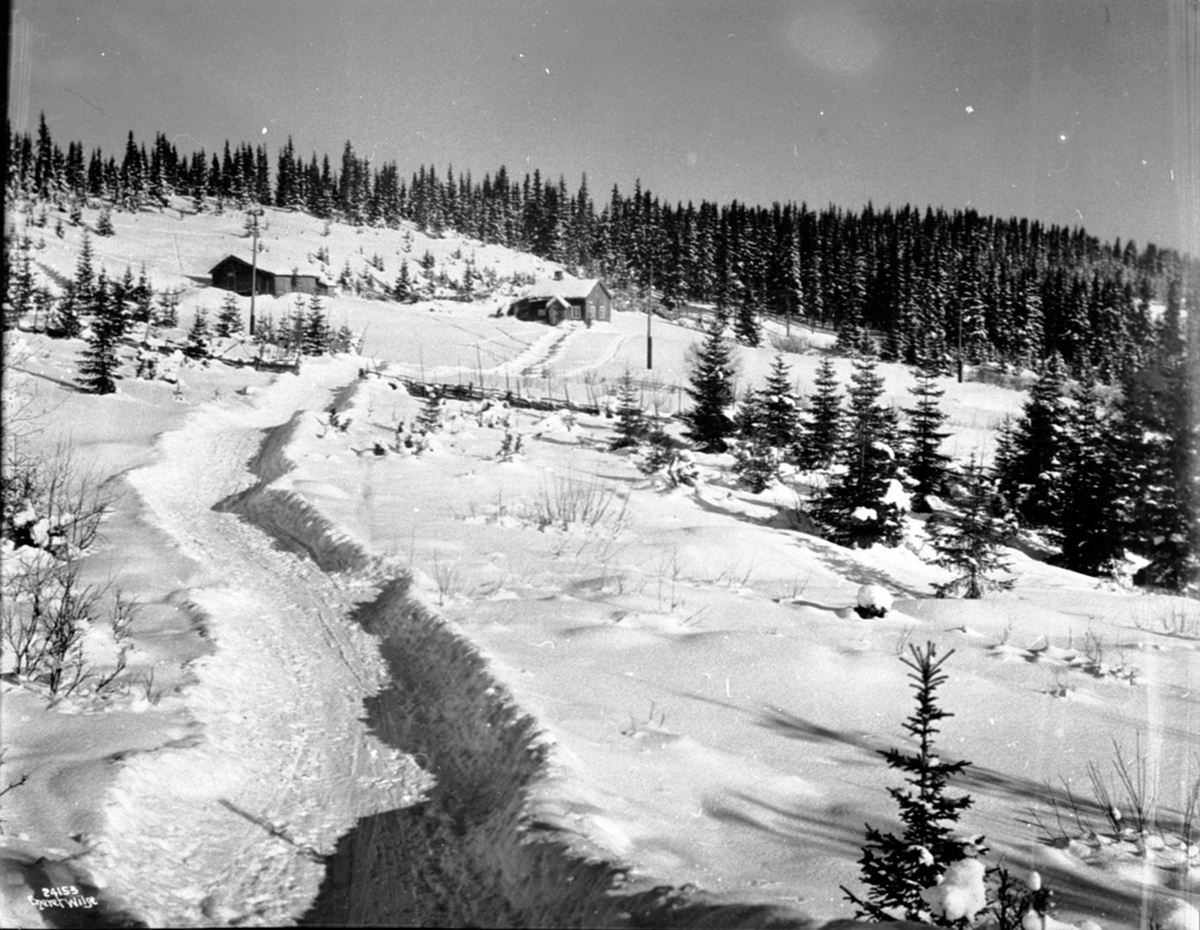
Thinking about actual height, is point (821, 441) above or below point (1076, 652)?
above

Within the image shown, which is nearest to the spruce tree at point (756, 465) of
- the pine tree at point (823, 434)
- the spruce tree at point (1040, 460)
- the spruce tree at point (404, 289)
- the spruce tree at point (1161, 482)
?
the pine tree at point (823, 434)

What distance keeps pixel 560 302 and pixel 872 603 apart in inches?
2020

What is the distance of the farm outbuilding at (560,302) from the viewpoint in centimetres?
5709

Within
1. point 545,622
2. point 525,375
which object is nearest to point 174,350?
point 525,375

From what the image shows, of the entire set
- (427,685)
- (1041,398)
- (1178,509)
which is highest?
(1041,398)

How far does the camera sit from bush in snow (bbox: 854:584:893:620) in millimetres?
8047

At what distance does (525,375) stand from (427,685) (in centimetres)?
3198

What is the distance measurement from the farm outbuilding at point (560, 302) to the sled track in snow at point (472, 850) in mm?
52287

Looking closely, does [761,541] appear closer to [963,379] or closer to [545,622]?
[545,622]

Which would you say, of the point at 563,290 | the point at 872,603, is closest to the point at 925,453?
the point at 872,603

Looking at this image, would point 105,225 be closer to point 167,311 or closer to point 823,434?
point 167,311

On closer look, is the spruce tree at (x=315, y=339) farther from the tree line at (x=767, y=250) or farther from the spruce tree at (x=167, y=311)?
the tree line at (x=767, y=250)

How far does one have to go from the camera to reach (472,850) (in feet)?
12.9

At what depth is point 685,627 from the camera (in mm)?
7672
